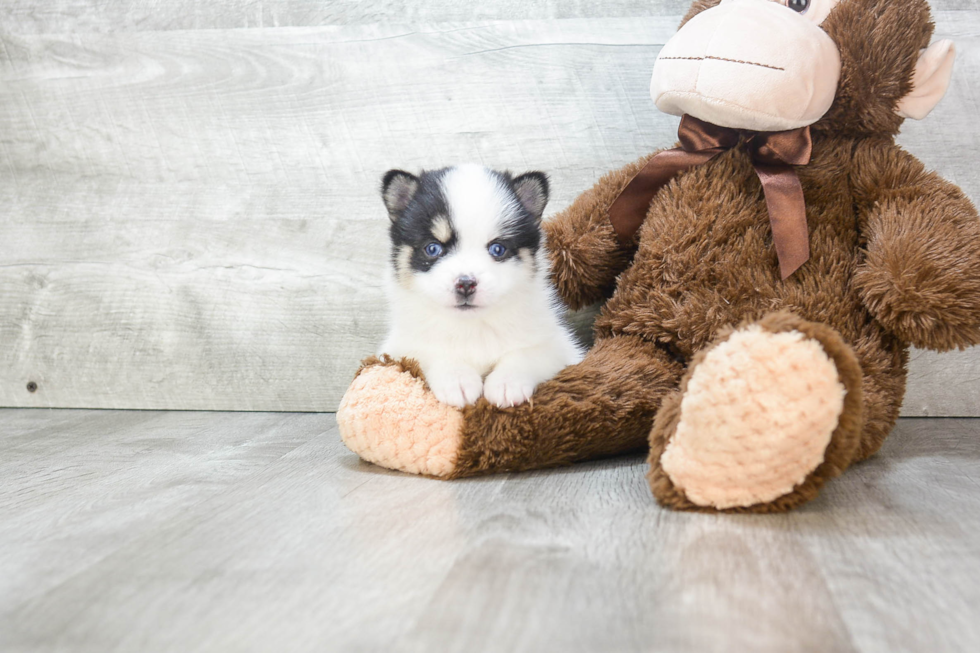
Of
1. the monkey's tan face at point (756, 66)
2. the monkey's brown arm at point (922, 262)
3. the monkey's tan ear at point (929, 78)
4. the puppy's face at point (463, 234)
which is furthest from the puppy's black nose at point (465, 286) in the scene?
the monkey's tan ear at point (929, 78)

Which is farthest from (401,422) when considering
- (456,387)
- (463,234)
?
(463,234)

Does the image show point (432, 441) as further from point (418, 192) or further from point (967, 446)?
point (967, 446)

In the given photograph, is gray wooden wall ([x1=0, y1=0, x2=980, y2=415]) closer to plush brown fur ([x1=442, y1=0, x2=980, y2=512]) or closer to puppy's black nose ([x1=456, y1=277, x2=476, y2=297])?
plush brown fur ([x1=442, y1=0, x2=980, y2=512])

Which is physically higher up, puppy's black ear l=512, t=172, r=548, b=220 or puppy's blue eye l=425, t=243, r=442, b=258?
puppy's black ear l=512, t=172, r=548, b=220

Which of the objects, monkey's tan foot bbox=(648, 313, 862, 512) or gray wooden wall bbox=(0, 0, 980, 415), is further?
gray wooden wall bbox=(0, 0, 980, 415)

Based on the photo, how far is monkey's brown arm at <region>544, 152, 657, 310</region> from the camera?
1.73m

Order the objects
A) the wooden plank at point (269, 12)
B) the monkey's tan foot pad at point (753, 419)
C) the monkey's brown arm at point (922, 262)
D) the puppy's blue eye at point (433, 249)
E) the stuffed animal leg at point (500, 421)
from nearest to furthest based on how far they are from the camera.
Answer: the monkey's tan foot pad at point (753, 419), the monkey's brown arm at point (922, 262), the stuffed animal leg at point (500, 421), the puppy's blue eye at point (433, 249), the wooden plank at point (269, 12)

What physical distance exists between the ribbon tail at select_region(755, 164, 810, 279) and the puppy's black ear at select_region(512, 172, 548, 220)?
439 millimetres

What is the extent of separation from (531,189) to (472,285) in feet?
1.03

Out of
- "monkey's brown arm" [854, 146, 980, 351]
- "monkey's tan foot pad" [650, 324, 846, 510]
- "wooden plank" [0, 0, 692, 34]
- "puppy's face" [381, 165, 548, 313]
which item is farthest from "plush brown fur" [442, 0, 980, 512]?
"wooden plank" [0, 0, 692, 34]

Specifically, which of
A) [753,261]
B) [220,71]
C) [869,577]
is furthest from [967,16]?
[220,71]

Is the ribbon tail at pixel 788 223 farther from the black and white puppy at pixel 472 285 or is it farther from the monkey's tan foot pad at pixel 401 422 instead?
the monkey's tan foot pad at pixel 401 422

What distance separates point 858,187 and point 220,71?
1.65 m

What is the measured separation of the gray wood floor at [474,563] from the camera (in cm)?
80
